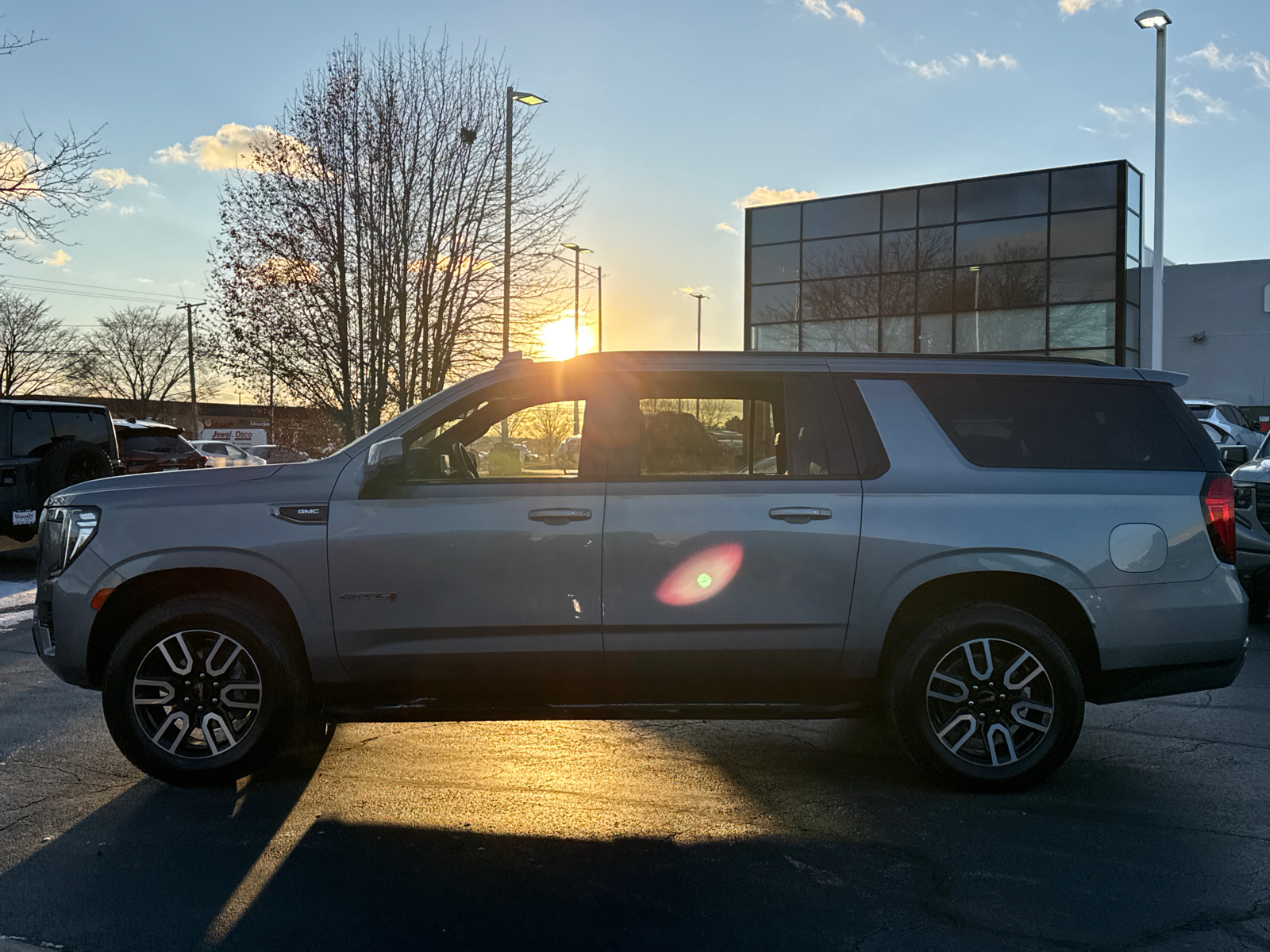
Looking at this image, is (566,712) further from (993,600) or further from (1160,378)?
(1160,378)

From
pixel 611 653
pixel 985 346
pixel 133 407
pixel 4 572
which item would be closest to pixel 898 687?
pixel 611 653

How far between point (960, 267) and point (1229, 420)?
39.7ft

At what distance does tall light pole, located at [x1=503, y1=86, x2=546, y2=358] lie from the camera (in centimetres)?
1980

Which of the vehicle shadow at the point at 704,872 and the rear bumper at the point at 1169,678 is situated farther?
the rear bumper at the point at 1169,678

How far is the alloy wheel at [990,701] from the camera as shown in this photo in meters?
4.57

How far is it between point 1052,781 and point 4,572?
12.0 m

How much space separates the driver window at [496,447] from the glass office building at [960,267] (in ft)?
90.0

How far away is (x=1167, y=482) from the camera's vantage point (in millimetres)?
4625

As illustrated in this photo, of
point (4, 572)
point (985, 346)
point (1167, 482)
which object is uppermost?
point (985, 346)

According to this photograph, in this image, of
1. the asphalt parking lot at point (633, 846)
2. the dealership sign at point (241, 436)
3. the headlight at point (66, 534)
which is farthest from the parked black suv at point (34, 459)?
the dealership sign at point (241, 436)

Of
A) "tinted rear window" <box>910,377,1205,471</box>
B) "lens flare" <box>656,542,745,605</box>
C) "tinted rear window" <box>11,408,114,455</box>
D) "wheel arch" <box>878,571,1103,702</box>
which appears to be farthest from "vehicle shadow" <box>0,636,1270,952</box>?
"tinted rear window" <box>11,408,114,455</box>

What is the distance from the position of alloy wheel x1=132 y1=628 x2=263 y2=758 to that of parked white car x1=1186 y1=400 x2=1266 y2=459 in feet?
68.5

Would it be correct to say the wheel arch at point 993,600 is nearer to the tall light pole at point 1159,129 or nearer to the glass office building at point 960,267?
the tall light pole at point 1159,129

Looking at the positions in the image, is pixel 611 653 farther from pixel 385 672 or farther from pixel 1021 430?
pixel 1021 430
